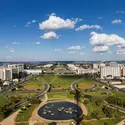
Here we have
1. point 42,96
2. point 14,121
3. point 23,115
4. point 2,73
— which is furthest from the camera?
point 2,73

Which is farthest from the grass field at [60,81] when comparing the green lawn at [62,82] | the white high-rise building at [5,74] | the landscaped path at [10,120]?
the landscaped path at [10,120]

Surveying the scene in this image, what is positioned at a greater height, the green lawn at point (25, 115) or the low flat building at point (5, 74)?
the low flat building at point (5, 74)

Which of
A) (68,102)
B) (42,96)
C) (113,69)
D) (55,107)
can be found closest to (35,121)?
(55,107)

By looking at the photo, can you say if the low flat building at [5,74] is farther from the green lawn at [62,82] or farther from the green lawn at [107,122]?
the green lawn at [107,122]

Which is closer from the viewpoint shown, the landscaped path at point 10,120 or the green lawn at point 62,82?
the landscaped path at point 10,120

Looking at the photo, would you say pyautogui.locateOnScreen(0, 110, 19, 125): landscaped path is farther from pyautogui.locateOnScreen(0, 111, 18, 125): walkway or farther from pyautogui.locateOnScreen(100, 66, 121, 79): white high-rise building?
pyautogui.locateOnScreen(100, 66, 121, 79): white high-rise building

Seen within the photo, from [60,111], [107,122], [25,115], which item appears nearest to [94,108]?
[60,111]

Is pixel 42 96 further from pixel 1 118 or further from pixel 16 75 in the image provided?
pixel 16 75

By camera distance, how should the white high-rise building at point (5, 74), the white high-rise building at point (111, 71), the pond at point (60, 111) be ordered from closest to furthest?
the pond at point (60, 111), the white high-rise building at point (5, 74), the white high-rise building at point (111, 71)
